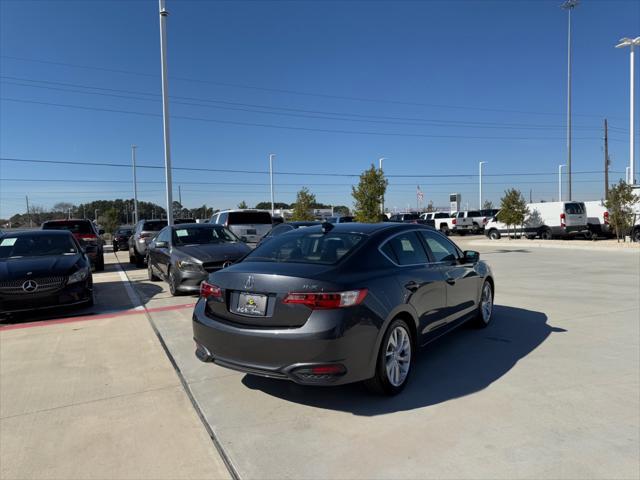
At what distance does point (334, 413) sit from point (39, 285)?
19.0ft

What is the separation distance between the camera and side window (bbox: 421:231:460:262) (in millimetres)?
5207

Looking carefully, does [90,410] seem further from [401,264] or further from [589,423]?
[589,423]

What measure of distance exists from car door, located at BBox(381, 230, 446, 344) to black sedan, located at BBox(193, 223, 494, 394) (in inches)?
0.4

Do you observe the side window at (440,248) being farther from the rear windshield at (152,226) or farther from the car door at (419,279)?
the rear windshield at (152,226)

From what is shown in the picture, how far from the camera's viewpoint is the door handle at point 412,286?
4.27m

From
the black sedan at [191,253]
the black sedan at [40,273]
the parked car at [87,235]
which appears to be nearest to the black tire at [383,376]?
the black sedan at [191,253]

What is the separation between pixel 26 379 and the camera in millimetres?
4625

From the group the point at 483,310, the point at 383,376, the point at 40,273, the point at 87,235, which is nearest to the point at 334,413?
the point at 383,376

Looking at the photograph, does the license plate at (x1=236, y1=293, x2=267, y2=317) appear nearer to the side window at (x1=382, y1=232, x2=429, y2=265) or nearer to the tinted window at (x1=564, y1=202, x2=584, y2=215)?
the side window at (x1=382, y1=232, x2=429, y2=265)

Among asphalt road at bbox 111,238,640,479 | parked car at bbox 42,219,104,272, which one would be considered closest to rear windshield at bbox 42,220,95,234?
parked car at bbox 42,219,104,272

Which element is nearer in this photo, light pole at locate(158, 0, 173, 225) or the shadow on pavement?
the shadow on pavement

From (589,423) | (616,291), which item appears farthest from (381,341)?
(616,291)

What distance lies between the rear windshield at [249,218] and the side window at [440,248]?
1159 cm

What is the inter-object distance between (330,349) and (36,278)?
19.5 feet
